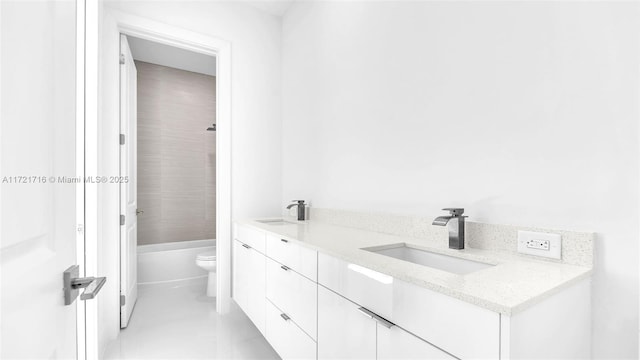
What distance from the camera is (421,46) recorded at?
5.34ft

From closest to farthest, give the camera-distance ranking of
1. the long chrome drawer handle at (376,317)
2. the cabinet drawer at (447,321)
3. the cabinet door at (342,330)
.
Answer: the cabinet drawer at (447,321)
the long chrome drawer handle at (376,317)
the cabinet door at (342,330)

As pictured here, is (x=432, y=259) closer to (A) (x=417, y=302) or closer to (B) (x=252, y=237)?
(A) (x=417, y=302)

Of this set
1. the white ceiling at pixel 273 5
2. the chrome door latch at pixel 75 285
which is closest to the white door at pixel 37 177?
the chrome door latch at pixel 75 285

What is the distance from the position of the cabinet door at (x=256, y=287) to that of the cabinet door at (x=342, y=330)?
698 mm

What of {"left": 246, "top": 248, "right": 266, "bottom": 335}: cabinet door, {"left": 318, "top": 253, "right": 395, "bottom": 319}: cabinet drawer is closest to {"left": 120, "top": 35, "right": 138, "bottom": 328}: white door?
{"left": 246, "top": 248, "right": 266, "bottom": 335}: cabinet door

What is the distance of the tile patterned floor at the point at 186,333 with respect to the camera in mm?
2037

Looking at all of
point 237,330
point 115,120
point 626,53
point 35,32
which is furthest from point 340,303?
point 115,120

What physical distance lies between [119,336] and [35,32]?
238 cm

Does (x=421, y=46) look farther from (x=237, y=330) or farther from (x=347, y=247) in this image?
(x=237, y=330)

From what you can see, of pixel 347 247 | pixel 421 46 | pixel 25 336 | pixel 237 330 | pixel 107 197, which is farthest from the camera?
pixel 237 330

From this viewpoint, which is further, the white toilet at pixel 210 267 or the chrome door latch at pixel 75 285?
the white toilet at pixel 210 267

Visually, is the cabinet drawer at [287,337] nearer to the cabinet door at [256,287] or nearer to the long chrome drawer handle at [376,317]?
the cabinet door at [256,287]

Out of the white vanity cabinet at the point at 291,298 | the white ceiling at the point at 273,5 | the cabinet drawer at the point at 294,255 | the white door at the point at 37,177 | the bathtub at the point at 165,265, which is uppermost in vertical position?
the white ceiling at the point at 273,5

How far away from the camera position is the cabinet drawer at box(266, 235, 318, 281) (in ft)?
4.67
